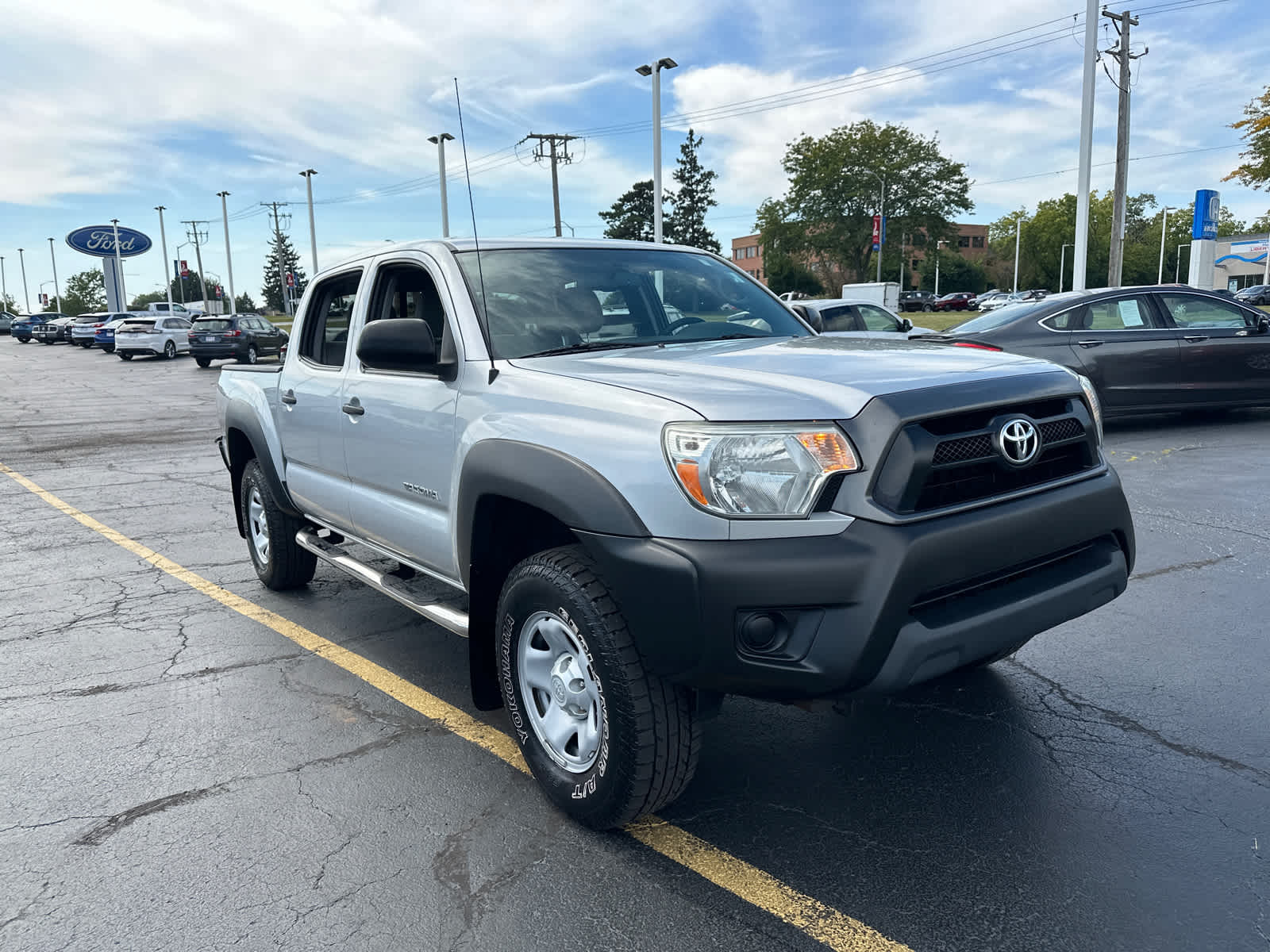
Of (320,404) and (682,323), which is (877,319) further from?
(320,404)

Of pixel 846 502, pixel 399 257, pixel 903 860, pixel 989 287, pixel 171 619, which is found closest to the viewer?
pixel 846 502

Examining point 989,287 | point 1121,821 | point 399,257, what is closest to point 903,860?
point 1121,821

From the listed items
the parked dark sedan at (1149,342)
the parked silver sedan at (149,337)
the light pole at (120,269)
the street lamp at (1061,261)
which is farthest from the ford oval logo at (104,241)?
the street lamp at (1061,261)

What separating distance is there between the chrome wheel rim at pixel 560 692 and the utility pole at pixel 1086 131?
20.3 meters

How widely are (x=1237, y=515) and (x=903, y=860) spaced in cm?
536

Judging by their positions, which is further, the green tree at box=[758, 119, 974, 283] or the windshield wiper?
the green tree at box=[758, 119, 974, 283]

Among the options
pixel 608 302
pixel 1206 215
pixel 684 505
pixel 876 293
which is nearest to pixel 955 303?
pixel 876 293

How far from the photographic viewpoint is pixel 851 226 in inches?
2805

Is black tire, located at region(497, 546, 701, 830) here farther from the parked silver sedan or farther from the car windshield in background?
the parked silver sedan

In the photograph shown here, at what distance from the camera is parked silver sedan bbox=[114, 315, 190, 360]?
3688 cm

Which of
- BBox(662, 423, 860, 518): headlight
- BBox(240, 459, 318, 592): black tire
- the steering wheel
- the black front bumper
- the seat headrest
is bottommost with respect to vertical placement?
BBox(240, 459, 318, 592): black tire

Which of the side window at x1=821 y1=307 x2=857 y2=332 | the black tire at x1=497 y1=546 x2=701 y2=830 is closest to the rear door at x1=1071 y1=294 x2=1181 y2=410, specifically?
the side window at x1=821 y1=307 x2=857 y2=332

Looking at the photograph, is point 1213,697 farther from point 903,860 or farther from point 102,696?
point 102,696

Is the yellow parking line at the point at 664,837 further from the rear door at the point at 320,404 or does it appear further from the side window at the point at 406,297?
Answer: the side window at the point at 406,297
